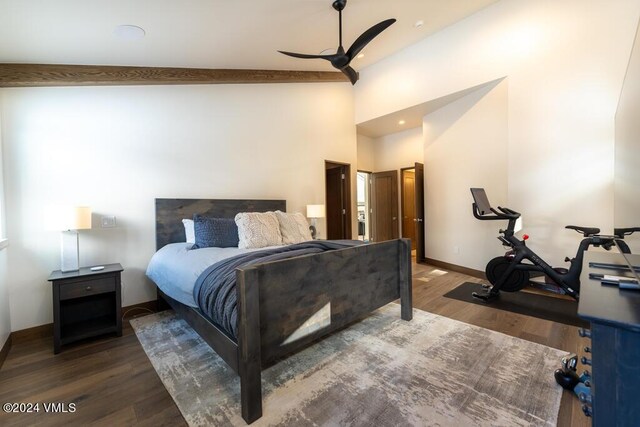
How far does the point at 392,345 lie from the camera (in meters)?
2.31

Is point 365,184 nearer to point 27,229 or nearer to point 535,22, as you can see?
point 535,22

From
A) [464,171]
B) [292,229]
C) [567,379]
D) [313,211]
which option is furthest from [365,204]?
[567,379]

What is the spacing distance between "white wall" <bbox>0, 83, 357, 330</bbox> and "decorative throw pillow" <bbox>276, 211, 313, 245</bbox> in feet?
2.44

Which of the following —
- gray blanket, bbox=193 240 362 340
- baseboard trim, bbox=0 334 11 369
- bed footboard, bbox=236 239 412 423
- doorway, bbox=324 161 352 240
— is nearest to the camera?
bed footboard, bbox=236 239 412 423

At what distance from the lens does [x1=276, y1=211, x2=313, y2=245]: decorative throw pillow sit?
11.6ft

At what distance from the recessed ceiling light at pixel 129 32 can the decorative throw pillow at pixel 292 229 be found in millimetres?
2372

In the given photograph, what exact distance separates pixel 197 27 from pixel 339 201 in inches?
148

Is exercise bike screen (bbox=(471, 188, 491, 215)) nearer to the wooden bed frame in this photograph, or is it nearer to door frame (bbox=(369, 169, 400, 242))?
the wooden bed frame

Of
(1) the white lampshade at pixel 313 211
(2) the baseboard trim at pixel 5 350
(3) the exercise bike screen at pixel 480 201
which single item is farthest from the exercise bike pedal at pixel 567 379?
(2) the baseboard trim at pixel 5 350

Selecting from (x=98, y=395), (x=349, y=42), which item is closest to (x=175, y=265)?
(x=98, y=395)

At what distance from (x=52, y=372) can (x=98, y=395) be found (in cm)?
63

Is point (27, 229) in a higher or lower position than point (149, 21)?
lower

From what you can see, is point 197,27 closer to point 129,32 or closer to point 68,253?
point 129,32

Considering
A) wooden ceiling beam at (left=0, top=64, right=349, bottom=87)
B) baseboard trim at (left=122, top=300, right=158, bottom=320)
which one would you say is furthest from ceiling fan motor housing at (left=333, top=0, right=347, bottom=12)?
baseboard trim at (left=122, top=300, right=158, bottom=320)
